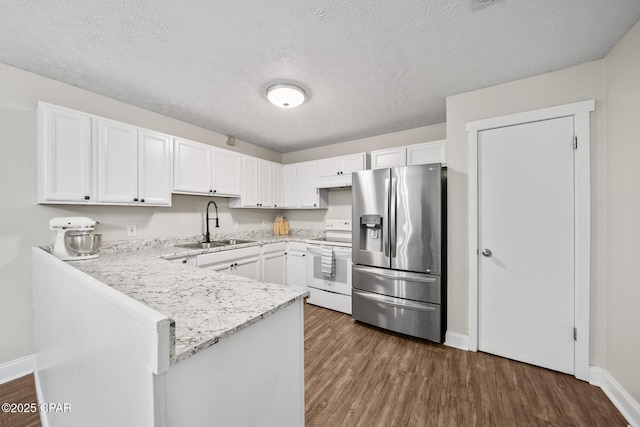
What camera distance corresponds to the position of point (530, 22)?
4.84ft

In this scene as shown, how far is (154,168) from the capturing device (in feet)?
8.10

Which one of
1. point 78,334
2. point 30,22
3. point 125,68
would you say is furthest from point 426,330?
point 30,22

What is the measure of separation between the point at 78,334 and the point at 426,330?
8.33 ft

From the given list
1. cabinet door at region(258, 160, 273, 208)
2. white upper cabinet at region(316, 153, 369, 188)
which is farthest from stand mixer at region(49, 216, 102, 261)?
white upper cabinet at region(316, 153, 369, 188)

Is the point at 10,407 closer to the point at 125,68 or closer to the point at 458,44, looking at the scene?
the point at 125,68

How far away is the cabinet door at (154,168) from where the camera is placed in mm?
2371

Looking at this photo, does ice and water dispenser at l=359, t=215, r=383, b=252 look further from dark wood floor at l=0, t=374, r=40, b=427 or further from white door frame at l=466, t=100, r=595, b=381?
dark wood floor at l=0, t=374, r=40, b=427

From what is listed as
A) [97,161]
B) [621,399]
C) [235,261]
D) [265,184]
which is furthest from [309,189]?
[621,399]

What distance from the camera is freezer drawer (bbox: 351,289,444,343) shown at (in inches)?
91.6

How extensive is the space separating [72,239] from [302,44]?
85.8 inches

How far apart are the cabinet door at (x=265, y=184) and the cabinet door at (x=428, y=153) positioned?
2112mm

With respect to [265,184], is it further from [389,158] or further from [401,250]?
[401,250]

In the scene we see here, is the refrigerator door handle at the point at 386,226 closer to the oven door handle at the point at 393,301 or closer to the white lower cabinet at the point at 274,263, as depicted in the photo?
the oven door handle at the point at 393,301

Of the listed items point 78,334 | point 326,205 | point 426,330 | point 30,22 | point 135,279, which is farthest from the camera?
point 326,205
